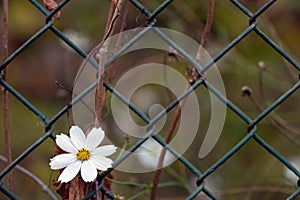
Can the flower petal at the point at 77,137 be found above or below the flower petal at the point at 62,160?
above

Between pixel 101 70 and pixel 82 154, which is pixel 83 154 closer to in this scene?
pixel 82 154

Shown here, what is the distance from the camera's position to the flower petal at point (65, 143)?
95 centimetres

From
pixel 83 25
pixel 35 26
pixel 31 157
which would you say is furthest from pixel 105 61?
pixel 35 26

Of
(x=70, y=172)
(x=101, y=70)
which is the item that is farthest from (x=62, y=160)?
(x=101, y=70)

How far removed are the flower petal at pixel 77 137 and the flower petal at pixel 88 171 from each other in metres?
0.02

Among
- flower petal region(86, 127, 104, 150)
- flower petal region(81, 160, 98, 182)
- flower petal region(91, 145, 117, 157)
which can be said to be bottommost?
flower petal region(81, 160, 98, 182)

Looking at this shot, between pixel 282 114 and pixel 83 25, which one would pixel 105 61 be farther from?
pixel 83 25

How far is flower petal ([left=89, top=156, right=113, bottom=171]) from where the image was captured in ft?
3.11

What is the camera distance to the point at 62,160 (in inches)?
37.2

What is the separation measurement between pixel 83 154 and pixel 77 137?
25 millimetres

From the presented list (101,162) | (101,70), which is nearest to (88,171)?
(101,162)

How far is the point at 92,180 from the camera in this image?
94cm

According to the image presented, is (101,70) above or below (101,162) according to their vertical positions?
above

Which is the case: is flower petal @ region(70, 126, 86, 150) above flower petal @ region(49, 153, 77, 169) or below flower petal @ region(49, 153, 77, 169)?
above
